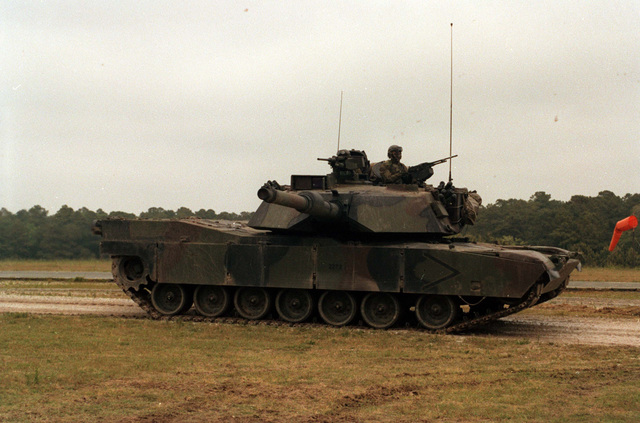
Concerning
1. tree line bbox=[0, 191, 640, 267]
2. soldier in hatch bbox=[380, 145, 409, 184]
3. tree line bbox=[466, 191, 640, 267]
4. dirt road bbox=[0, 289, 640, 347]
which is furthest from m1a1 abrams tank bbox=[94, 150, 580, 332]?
tree line bbox=[466, 191, 640, 267]

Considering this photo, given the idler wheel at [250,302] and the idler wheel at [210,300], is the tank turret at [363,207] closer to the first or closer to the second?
the idler wheel at [250,302]

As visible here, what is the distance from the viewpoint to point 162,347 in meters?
16.1

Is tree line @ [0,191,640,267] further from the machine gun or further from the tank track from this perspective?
the machine gun

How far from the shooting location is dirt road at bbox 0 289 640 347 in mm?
18656

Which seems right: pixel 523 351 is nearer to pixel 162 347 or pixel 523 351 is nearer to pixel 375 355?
pixel 375 355

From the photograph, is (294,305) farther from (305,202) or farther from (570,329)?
(570,329)

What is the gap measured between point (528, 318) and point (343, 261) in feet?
21.9

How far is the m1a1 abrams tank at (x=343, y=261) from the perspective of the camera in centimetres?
1872

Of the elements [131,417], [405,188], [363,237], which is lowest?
[131,417]

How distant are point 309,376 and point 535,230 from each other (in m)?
40.7

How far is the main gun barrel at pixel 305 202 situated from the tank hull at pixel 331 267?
4.09ft

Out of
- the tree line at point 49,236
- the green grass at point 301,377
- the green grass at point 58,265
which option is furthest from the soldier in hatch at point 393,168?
the green grass at point 58,265

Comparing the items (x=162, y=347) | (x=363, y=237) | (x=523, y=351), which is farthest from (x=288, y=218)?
(x=523, y=351)

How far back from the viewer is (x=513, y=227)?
52.5 metres
